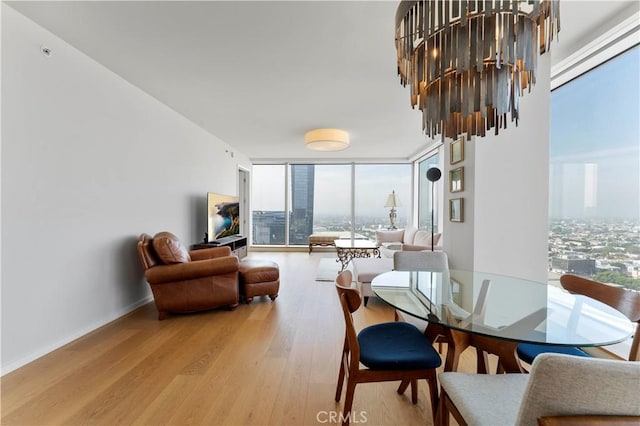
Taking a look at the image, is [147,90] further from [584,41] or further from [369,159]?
[369,159]

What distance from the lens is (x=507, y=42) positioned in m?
1.21

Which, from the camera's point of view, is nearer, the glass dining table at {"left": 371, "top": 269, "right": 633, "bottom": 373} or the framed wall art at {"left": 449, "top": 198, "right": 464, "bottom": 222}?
the glass dining table at {"left": 371, "top": 269, "right": 633, "bottom": 373}

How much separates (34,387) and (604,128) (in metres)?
4.58

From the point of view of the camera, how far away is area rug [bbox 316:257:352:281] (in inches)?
190

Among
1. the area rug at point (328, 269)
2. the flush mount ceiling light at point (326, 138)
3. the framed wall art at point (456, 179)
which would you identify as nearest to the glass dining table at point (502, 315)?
the framed wall art at point (456, 179)

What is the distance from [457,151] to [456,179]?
30 cm

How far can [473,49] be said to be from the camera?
122 cm

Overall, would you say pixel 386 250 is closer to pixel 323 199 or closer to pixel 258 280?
pixel 323 199

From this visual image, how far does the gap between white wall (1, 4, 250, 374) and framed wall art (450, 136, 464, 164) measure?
11.6ft

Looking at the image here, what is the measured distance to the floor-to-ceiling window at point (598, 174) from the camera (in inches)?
83.5

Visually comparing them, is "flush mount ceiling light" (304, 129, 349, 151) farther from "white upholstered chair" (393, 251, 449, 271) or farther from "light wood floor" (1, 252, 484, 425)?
"light wood floor" (1, 252, 484, 425)

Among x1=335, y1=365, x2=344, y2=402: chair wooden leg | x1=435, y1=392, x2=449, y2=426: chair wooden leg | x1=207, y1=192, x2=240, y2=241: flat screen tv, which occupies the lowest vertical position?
x1=335, y1=365, x2=344, y2=402: chair wooden leg

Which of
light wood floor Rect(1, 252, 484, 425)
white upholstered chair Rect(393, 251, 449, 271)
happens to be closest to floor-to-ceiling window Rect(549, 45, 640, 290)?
white upholstered chair Rect(393, 251, 449, 271)

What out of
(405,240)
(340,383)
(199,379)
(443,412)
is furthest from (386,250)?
(443,412)
